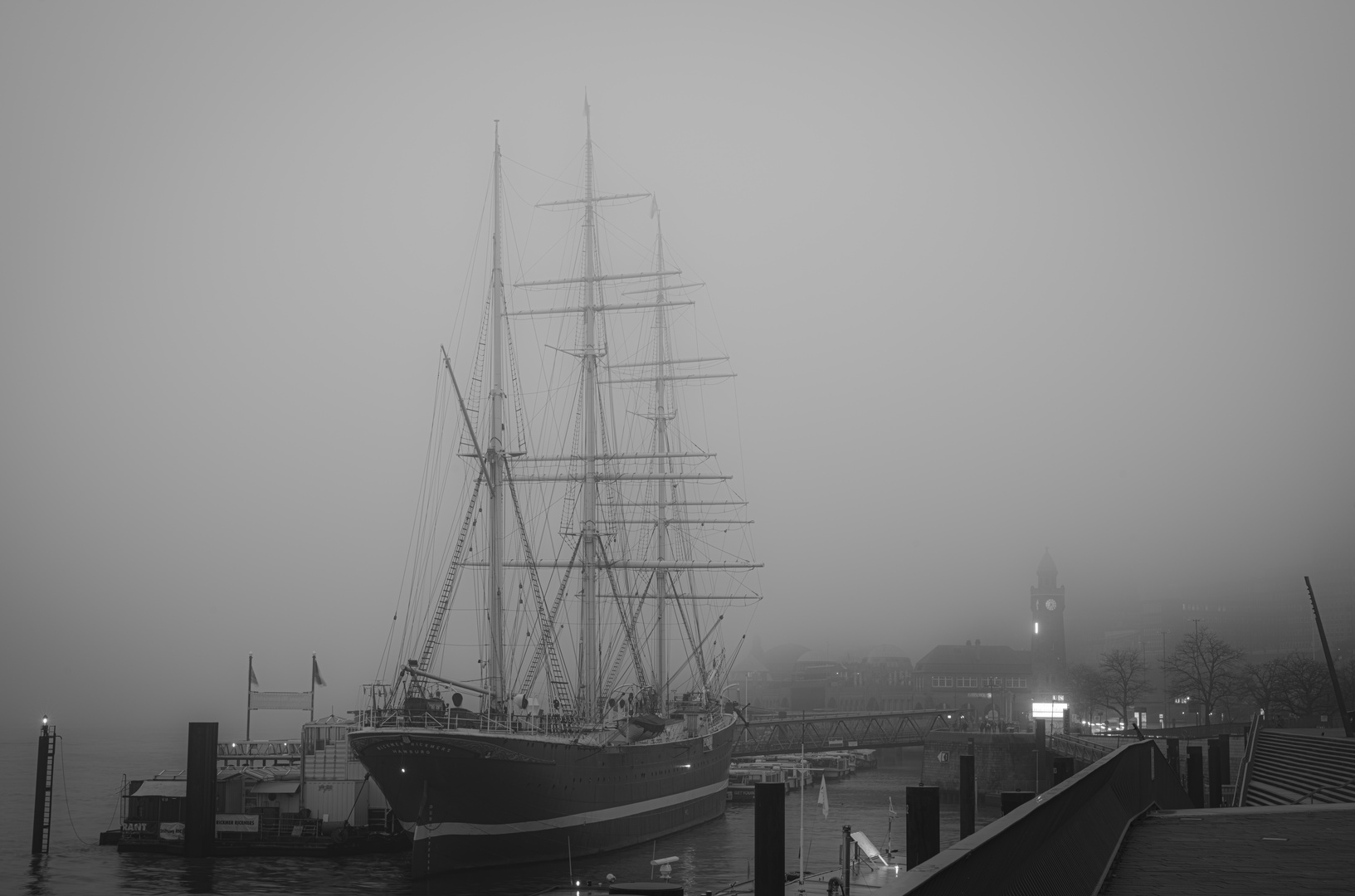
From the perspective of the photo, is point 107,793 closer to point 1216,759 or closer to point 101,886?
point 101,886

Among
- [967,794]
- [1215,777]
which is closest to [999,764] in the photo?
[1215,777]

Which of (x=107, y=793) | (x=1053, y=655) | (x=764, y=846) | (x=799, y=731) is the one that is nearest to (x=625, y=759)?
(x=764, y=846)

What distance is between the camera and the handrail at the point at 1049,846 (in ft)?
21.5

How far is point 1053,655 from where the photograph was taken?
17725cm

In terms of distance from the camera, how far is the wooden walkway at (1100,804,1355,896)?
12.6 metres

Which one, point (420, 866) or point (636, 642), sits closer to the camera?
point (420, 866)

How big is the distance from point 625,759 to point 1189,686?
88.1m

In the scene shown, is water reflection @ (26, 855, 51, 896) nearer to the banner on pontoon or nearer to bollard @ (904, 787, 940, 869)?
the banner on pontoon

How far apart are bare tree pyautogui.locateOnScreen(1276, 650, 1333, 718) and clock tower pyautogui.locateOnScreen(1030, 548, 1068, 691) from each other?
6274 centimetres

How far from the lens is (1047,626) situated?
597ft

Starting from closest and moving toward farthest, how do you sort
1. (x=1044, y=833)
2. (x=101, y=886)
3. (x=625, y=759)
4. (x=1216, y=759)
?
(x=1044, y=833), (x=1216, y=759), (x=101, y=886), (x=625, y=759)

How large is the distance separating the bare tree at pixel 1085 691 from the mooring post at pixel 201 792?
95583 mm

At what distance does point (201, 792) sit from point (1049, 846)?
152 feet

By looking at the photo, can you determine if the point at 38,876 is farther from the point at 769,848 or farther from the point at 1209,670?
the point at 1209,670
